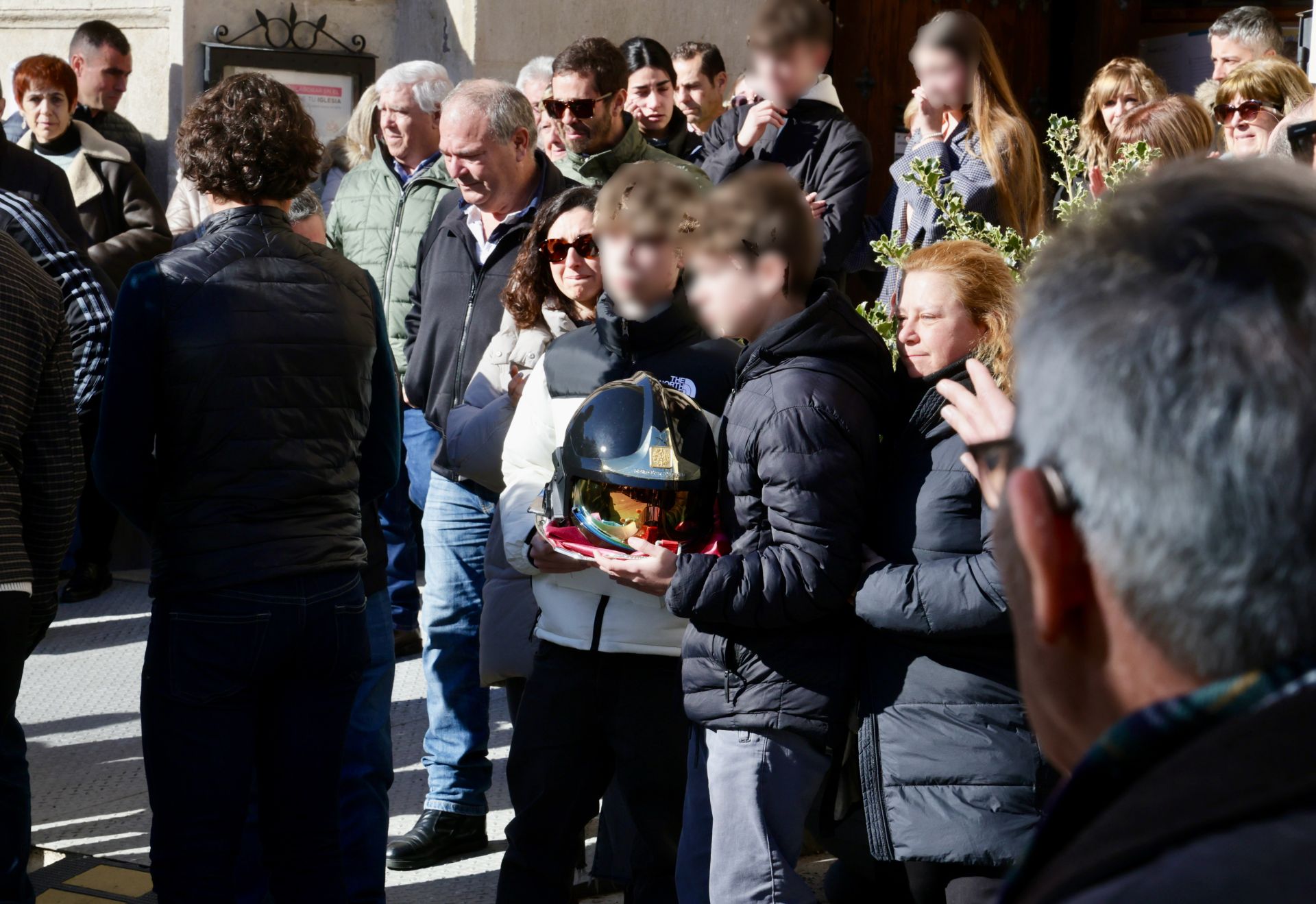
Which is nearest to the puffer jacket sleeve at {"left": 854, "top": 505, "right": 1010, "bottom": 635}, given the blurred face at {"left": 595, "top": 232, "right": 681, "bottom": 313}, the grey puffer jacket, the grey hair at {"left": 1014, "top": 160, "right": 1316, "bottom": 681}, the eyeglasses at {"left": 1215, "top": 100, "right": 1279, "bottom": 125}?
the grey puffer jacket

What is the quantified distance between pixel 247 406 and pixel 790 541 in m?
1.12

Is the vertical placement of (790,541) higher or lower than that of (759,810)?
higher

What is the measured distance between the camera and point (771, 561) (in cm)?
272

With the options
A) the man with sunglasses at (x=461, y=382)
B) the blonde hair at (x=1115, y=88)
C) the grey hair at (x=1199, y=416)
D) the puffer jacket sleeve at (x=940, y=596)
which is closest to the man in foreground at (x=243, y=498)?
the man with sunglasses at (x=461, y=382)

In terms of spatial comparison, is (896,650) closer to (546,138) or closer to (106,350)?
(106,350)

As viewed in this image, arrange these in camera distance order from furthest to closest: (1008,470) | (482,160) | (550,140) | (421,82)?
(550,140), (421,82), (482,160), (1008,470)

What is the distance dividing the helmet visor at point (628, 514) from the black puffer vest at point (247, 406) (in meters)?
0.55

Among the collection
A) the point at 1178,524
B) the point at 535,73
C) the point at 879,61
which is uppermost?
the point at 879,61

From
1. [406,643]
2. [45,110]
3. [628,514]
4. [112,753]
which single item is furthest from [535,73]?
[628,514]

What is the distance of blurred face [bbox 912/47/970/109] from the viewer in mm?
5086

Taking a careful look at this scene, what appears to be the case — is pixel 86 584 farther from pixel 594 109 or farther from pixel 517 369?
pixel 517 369

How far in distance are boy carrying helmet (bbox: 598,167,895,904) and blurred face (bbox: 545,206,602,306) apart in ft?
2.87

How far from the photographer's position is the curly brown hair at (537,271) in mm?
3871

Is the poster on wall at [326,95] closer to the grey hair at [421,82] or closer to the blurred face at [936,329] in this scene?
the grey hair at [421,82]
